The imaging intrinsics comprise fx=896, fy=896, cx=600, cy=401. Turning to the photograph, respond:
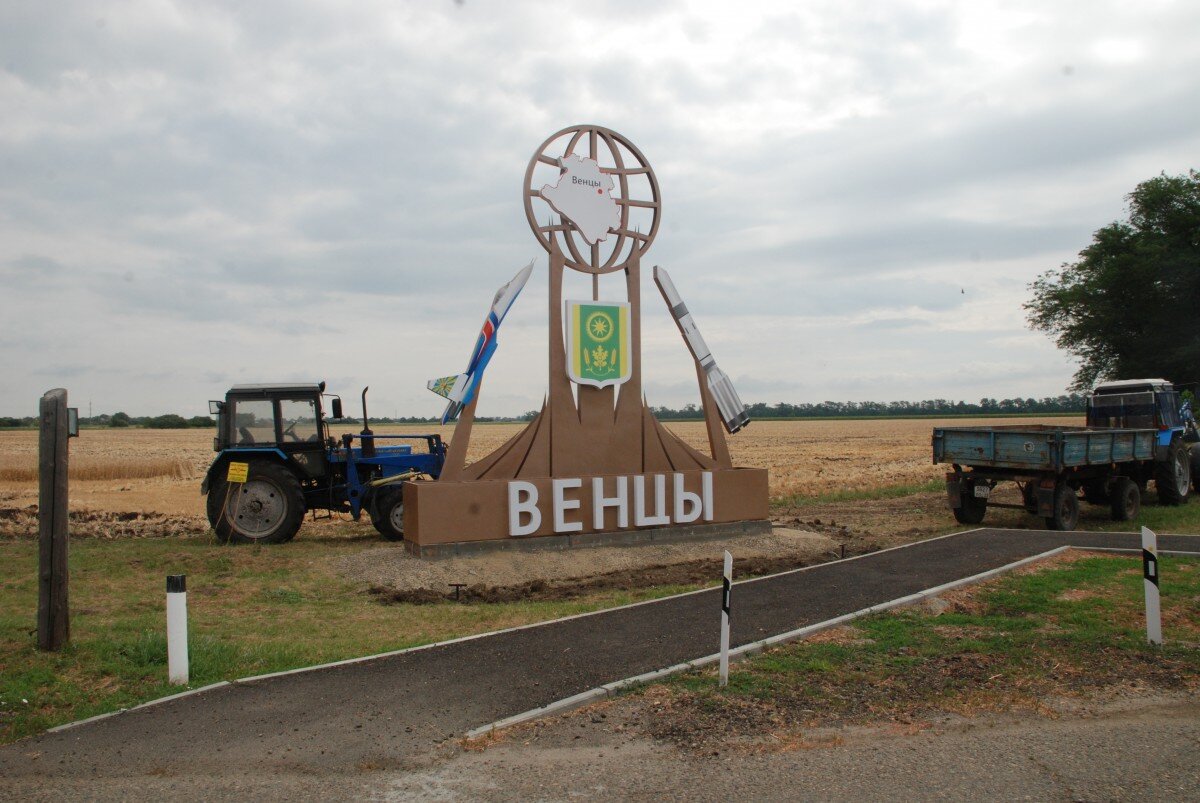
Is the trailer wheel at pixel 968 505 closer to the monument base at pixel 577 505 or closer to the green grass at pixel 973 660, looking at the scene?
the monument base at pixel 577 505

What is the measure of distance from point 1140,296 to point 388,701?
35.4m

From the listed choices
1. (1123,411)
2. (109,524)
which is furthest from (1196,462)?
(109,524)

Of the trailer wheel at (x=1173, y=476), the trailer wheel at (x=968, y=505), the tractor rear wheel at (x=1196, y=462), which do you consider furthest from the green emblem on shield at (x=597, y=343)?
the tractor rear wheel at (x=1196, y=462)

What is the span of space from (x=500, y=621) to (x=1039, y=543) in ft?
26.6

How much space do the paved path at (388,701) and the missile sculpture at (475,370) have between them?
16.1 ft

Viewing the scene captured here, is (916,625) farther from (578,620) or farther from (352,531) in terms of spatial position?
(352,531)

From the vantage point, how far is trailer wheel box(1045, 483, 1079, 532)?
1512 cm

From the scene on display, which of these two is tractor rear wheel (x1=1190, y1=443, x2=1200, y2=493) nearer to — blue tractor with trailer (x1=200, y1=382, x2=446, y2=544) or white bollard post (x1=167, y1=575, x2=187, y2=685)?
blue tractor with trailer (x1=200, y1=382, x2=446, y2=544)

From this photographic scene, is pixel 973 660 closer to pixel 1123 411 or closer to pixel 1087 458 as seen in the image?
pixel 1087 458

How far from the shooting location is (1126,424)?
19125mm

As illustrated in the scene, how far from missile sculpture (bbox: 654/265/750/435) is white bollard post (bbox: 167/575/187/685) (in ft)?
31.4

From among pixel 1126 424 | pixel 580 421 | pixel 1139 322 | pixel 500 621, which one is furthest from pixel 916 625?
pixel 1139 322

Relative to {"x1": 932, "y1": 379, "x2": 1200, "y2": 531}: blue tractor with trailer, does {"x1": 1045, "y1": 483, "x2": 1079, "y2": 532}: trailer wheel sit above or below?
below

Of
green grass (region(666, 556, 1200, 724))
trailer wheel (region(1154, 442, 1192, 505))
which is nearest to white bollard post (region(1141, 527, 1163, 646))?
green grass (region(666, 556, 1200, 724))
